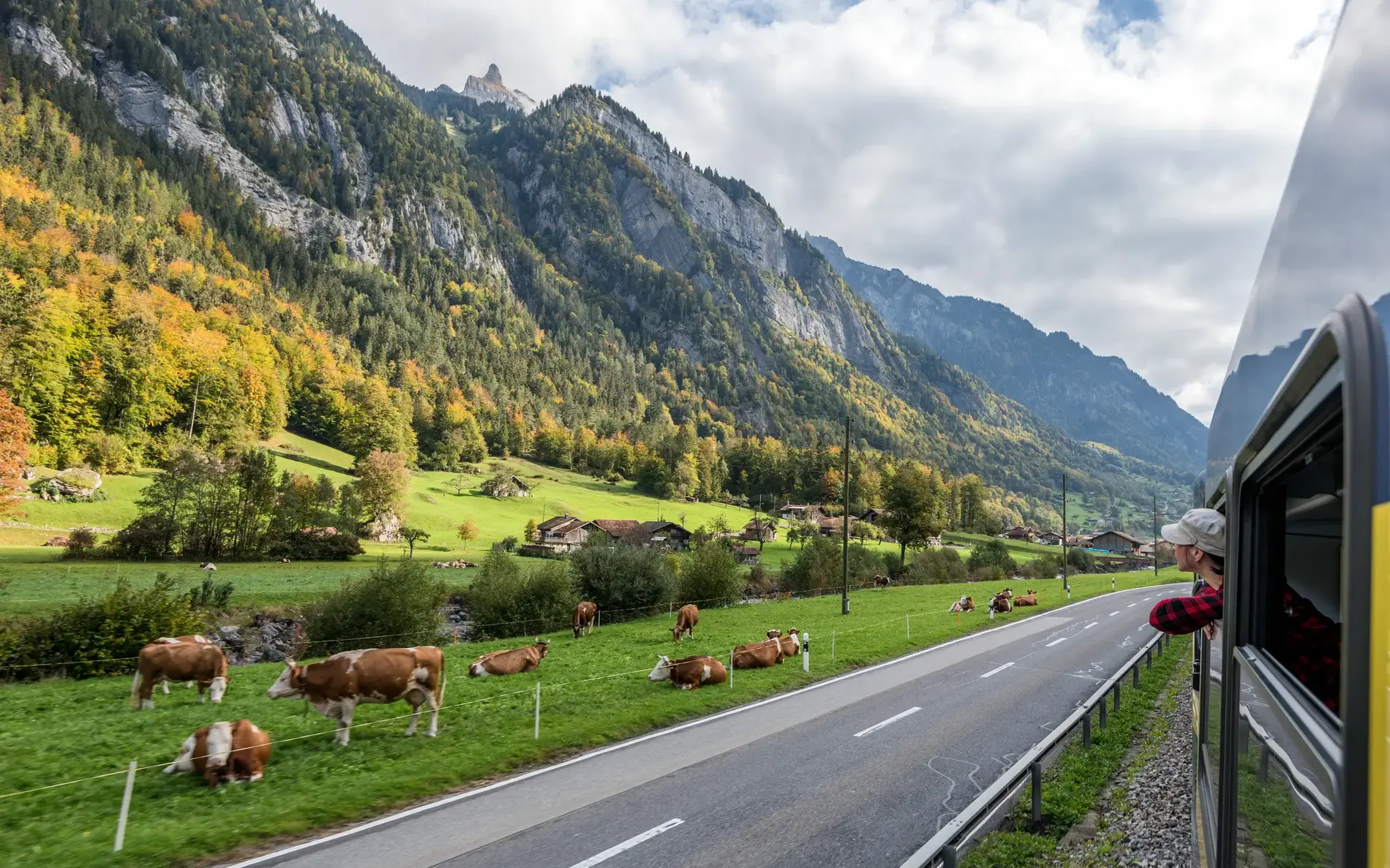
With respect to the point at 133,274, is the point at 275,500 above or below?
below

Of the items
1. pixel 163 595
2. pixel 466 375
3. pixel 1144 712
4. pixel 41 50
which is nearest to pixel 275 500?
pixel 163 595

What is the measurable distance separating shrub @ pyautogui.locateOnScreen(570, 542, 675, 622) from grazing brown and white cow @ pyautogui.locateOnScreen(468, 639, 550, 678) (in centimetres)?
1430

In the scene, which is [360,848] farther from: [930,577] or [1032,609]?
[930,577]

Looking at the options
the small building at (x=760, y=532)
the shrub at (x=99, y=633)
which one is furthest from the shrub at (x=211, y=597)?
the small building at (x=760, y=532)

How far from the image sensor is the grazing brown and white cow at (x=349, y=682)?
12.3 meters

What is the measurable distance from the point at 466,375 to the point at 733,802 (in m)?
177

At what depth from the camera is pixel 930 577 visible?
58.1 m

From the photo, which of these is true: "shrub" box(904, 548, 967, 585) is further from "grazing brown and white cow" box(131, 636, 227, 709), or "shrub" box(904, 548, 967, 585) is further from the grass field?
"grazing brown and white cow" box(131, 636, 227, 709)

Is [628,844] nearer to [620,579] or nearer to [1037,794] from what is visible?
[1037,794]

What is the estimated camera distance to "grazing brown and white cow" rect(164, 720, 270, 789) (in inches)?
391

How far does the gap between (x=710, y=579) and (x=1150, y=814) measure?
31858mm

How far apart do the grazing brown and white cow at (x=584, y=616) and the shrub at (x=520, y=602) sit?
4.06 ft

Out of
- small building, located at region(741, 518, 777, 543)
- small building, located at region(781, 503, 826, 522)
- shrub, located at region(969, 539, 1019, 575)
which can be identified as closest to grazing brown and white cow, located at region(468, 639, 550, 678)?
shrub, located at region(969, 539, 1019, 575)

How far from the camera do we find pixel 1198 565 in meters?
4.98
